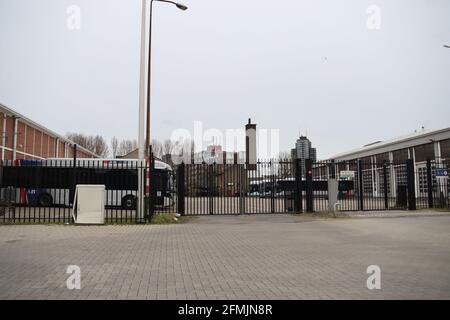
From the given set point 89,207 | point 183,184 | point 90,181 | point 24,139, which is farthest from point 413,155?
point 24,139

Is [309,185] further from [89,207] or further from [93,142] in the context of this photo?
[93,142]

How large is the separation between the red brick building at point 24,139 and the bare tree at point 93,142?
876 inches

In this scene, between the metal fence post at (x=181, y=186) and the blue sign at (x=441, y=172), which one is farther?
the blue sign at (x=441, y=172)

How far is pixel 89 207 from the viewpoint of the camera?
14656 mm

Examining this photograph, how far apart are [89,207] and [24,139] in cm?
2994

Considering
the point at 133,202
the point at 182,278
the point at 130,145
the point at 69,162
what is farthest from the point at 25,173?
the point at 130,145

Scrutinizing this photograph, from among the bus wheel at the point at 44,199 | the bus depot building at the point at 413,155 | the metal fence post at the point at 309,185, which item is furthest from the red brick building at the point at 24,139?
the bus depot building at the point at 413,155

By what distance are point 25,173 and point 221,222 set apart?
13721 millimetres

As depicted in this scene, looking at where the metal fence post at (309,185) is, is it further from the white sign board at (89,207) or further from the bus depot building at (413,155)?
the bus depot building at (413,155)

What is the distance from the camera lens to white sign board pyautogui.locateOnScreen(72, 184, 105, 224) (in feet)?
47.6

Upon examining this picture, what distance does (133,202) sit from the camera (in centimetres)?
2291

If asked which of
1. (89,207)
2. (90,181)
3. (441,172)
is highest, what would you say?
(441,172)

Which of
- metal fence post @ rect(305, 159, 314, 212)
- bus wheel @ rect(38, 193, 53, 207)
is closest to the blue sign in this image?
metal fence post @ rect(305, 159, 314, 212)

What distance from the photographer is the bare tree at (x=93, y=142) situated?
245 feet
